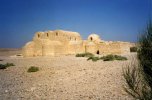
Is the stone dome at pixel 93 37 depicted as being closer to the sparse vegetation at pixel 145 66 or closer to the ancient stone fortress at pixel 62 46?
the ancient stone fortress at pixel 62 46

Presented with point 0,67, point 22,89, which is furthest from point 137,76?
point 0,67

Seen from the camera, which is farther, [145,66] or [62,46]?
[62,46]

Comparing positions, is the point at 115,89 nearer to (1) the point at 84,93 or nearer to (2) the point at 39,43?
(1) the point at 84,93

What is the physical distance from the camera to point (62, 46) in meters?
35.5

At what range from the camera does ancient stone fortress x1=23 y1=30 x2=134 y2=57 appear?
32756 millimetres

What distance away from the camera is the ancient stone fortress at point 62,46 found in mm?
32756

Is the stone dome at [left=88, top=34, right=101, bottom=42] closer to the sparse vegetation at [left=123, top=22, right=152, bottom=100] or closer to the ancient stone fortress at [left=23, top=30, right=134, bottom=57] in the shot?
the ancient stone fortress at [left=23, top=30, right=134, bottom=57]

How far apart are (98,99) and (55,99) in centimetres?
138

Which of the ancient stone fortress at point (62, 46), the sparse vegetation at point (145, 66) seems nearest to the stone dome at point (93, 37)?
the ancient stone fortress at point (62, 46)

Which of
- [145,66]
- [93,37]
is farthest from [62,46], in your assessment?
[145,66]

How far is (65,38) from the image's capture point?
124 ft

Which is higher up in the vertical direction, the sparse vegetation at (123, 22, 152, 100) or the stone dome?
the stone dome

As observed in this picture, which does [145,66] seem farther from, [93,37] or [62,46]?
[93,37]

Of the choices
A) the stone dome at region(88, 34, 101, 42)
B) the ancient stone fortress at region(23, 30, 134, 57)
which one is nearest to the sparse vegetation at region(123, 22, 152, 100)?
the ancient stone fortress at region(23, 30, 134, 57)
